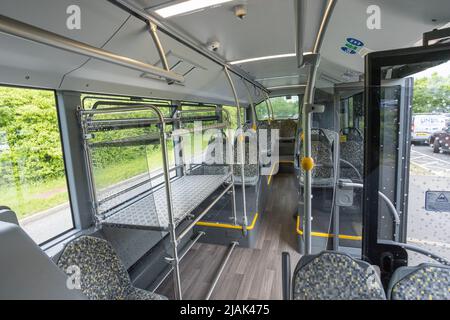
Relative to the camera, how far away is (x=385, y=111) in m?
1.22

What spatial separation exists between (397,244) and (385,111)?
74 cm

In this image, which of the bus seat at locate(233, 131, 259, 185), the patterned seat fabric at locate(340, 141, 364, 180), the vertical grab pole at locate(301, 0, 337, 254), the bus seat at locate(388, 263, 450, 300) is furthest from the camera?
the bus seat at locate(233, 131, 259, 185)

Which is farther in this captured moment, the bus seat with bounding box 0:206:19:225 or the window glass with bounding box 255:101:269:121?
the window glass with bounding box 255:101:269:121

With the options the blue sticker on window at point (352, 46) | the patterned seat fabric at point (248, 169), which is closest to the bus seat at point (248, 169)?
the patterned seat fabric at point (248, 169)

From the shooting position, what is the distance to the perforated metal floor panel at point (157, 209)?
1719mm

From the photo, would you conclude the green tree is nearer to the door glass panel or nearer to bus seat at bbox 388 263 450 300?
the door glass panel

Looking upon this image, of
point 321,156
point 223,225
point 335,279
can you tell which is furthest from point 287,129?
point 335,279

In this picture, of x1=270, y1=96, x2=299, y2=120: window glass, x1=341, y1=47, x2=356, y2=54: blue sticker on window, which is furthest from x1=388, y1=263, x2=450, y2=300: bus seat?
x1=270, y1=96, x2=299, y2=120: window glass

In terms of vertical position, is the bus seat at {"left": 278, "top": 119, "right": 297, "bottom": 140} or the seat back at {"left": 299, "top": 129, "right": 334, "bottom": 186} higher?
the bus seat at {"left": 278, "top": 119, "right": 297, "bottom": 140}

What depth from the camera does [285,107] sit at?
709cm

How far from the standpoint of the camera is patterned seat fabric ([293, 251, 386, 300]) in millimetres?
943

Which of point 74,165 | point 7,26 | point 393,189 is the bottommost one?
point 393,189
